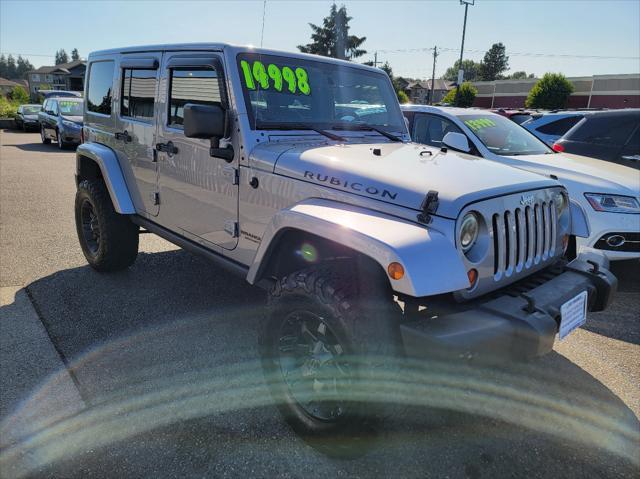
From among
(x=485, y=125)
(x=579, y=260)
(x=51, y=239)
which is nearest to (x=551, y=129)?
(x=485, y=125)

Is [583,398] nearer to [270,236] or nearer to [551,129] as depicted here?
[270,236]

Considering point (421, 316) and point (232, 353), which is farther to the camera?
point (232, 353)

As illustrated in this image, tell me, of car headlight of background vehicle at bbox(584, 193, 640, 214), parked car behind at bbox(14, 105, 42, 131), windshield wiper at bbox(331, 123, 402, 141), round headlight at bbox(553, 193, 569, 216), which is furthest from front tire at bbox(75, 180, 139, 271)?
parked car behind at bbox(14, 105, 42, 131)

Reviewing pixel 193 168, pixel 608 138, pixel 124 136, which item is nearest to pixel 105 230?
pixel 124 136

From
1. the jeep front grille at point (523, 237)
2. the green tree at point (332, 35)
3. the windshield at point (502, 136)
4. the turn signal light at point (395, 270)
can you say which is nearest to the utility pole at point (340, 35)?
the green tree at point (332, 35)

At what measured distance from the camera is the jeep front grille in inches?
89.0

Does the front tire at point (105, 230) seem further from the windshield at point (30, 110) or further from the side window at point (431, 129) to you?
the windshield at point (30, 110)

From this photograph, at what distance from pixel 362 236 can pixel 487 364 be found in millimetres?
745

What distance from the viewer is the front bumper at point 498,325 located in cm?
187

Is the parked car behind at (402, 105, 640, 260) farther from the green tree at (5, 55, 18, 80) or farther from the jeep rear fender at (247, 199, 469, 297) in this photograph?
the green tree at (5, 55, 18, 80)

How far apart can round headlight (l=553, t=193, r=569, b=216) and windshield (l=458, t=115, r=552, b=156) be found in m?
2.82

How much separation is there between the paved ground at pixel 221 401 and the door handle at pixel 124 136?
1.33 m

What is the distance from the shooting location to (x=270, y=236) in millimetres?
2469

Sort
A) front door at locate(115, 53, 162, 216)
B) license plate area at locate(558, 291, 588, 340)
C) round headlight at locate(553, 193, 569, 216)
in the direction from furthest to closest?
front door at locate(115, 53, 162, 216)
round headlight at locate(553, 193, 569, 216)
license plate area at locate(558, 291, 588, 340)
